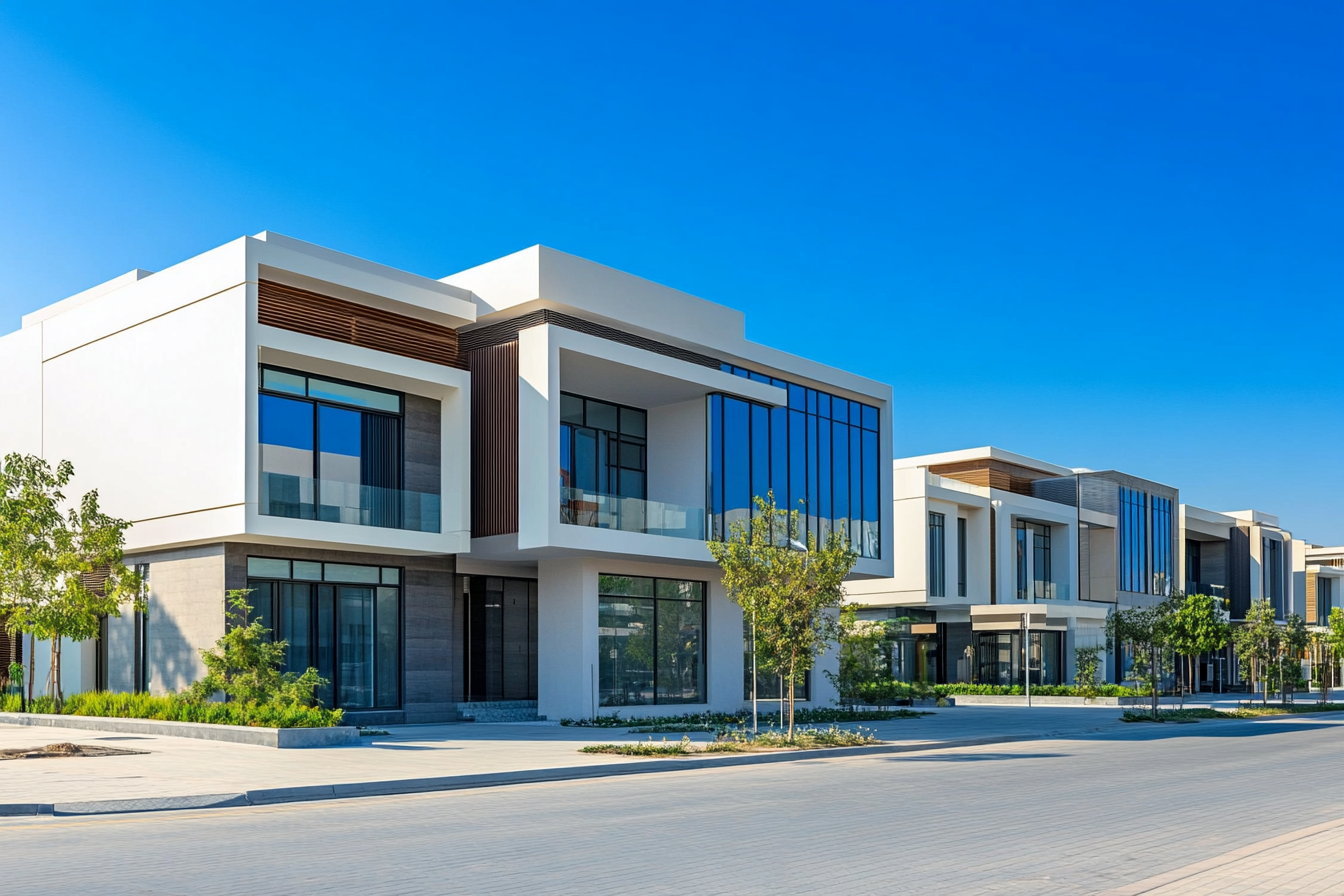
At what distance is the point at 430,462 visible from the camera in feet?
103

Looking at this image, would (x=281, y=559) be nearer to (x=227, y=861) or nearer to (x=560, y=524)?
(x=560, y=524)

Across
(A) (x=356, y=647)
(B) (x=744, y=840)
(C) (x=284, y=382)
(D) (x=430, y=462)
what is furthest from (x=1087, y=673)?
(B) (x=744, y=840)

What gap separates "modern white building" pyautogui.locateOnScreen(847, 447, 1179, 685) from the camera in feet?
188

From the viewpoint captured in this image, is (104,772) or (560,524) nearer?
(104,772)

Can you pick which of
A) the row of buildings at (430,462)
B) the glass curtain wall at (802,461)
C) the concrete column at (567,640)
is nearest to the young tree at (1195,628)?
the glass curtain wall at (802,461)

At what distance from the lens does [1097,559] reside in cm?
6800

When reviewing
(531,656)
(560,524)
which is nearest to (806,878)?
(560,524)

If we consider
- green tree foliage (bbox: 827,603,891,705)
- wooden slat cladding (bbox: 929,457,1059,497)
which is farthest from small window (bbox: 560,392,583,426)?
wooden slat cladding (bbox: 929,457,1059,497)

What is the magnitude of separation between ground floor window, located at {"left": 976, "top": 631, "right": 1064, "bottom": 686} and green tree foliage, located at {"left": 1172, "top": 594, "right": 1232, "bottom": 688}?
17769 millimetres

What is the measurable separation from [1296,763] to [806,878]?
1616 cm

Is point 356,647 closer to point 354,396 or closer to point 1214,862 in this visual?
point 354,396

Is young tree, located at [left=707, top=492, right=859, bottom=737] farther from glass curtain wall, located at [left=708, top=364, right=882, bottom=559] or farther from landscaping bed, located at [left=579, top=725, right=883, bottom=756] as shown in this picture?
glass curtain wall, located at [left=708, top=364, right=882, bottom=559]

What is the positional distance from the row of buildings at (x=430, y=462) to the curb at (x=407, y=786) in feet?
28.7

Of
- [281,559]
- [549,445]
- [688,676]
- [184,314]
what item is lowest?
[688,676]
